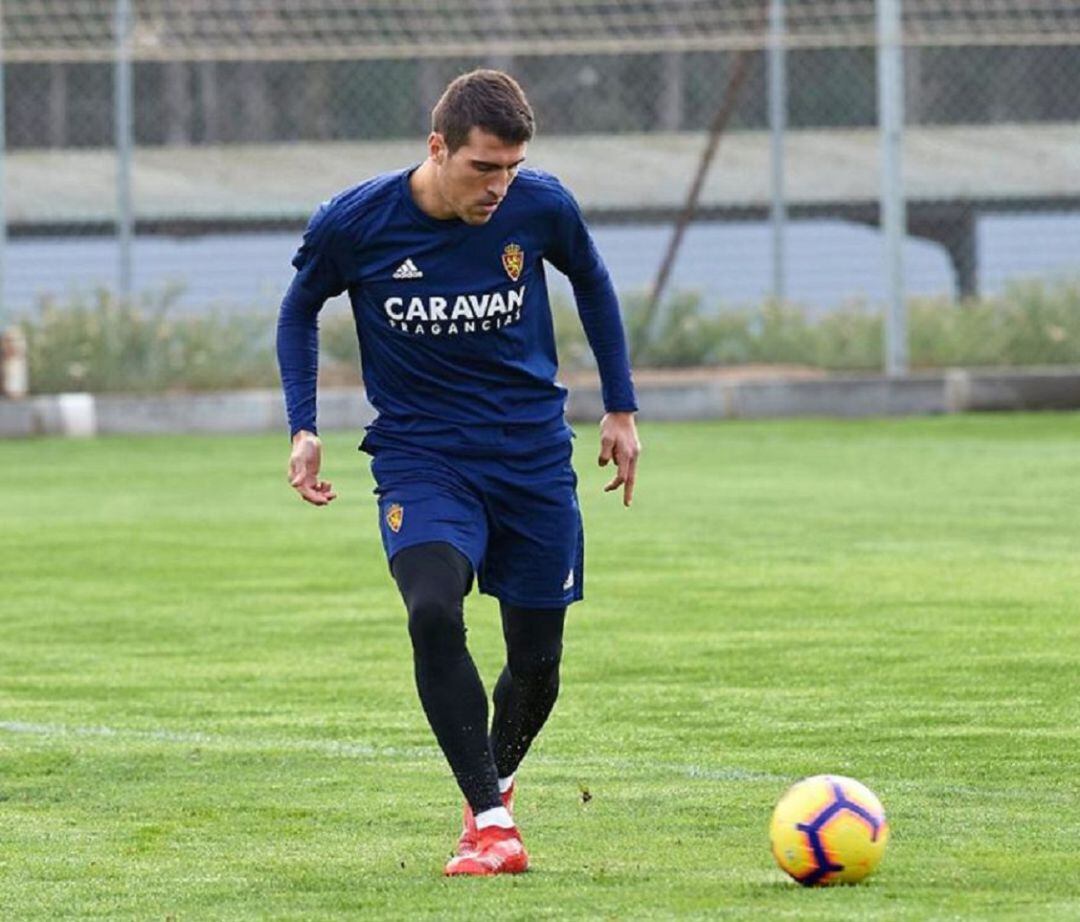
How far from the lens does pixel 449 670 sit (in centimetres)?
614

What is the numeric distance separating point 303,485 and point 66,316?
55.3 feet

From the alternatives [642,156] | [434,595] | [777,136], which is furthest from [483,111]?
[642,156]

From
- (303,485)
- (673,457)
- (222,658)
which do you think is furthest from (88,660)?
(673,457)

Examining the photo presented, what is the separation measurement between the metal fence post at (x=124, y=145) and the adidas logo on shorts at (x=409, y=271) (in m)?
15.3

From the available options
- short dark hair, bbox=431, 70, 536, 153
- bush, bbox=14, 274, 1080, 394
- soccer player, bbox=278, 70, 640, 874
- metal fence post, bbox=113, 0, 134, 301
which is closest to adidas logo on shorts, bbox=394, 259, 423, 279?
soccer player, bbox=278, 70, 640, 874

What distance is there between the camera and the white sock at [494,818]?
6016 mm

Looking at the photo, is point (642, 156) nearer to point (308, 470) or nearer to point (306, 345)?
point (306, 345)

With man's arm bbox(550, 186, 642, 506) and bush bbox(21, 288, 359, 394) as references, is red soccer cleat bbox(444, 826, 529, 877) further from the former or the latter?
bush bbox(21, 288, 359, 394)

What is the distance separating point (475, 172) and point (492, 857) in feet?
4.86

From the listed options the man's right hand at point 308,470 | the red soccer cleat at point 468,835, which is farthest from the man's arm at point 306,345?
the red soccer cleat at point 468,835

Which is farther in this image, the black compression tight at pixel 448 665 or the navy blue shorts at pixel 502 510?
the navy blue shorts at pixel 502 510

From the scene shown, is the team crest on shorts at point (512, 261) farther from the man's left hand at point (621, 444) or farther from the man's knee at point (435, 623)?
the man's knee at point (435, 623)

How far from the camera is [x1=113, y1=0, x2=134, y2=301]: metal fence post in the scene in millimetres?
21609

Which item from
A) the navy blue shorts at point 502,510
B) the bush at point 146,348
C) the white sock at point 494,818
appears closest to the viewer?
the white sock at point 494,818
